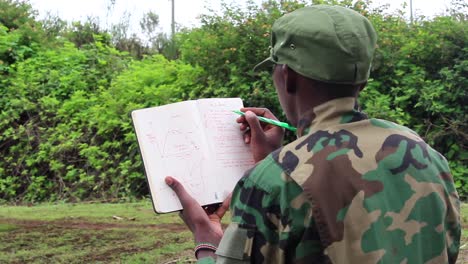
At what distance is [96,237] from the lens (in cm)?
563

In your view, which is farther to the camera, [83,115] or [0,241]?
[83,115]

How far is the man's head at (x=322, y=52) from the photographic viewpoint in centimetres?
142

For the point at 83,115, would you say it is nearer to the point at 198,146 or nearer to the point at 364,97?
the point at 364,97

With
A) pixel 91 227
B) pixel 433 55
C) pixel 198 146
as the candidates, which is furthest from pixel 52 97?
pixel 198 146

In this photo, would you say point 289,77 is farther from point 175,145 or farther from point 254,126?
point 175,145

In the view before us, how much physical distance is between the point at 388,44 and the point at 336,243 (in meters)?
8.10

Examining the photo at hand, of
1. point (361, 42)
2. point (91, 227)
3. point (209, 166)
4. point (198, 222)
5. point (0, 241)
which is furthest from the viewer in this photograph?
point (91, 227)

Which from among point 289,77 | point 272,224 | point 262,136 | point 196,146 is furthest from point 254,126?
point 272,224

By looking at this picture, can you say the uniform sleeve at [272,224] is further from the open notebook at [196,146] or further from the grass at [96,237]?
the grass at [96,237]

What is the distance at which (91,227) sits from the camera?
6227 mm

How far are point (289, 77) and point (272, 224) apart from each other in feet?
1.18

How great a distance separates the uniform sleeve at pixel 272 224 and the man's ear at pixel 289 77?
0.21 metres

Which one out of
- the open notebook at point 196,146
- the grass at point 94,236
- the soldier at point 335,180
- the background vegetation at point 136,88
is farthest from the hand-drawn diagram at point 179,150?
the background vegetation at point 136,88

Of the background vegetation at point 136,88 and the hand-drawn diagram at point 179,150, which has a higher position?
the hand-drawn diagram at point 179,150
